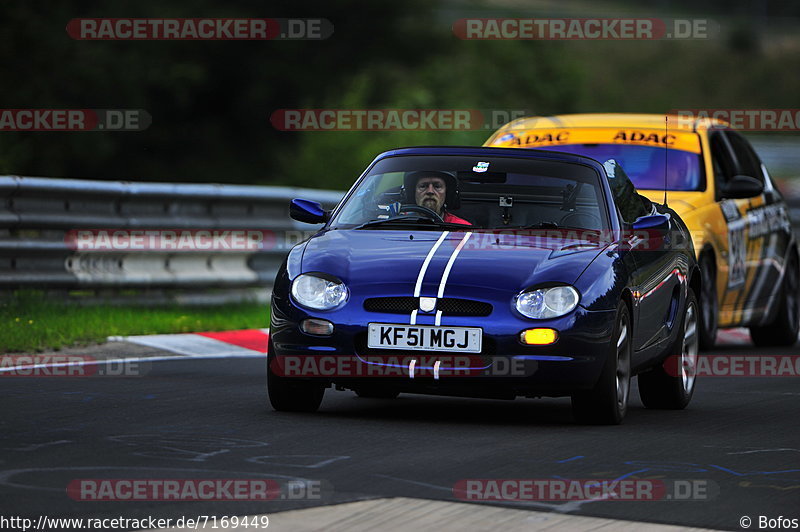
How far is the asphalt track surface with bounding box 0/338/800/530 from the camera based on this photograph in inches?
247

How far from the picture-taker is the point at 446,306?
838 centimetres

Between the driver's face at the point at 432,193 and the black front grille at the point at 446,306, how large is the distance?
47.7 inches

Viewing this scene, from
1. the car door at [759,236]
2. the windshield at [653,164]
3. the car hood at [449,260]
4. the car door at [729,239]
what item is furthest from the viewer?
the car door at [759,236]

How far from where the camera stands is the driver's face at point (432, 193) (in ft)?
31.3

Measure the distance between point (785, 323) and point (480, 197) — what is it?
6908 millimetres

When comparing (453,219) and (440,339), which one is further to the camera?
(453,219)

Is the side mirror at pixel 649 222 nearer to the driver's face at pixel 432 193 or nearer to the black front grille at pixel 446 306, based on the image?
the driver's face at pixel 432 193

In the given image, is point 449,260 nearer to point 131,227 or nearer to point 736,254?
point 736,254

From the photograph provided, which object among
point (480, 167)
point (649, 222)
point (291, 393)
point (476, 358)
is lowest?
Answer: point (291, 393)

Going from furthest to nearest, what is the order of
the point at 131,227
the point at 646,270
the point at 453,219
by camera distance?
A: the point at 131,227, the point at 646,270, the point at 453,219

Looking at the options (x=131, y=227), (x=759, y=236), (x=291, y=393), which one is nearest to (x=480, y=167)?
(x=291, y=393)

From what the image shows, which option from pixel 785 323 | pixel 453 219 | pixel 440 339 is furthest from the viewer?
pixel 785 323

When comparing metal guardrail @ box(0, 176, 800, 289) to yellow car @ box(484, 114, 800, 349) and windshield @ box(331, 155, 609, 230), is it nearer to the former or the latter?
Result: yellow car @ box(484, 114, 800, 349)

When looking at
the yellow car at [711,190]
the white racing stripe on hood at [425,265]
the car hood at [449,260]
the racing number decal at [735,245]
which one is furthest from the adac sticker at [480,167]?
the racing number decal at [735,245]
